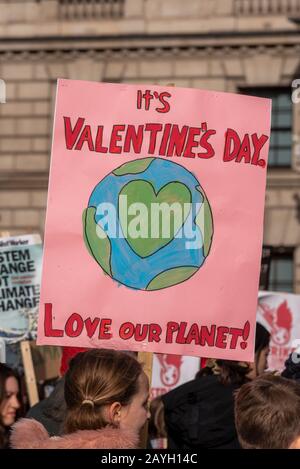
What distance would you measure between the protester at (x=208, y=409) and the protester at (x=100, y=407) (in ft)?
5.96

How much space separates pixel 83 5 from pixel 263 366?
13947 mm

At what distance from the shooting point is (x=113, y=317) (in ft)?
15.9

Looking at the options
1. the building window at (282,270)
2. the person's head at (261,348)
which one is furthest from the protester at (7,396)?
the building window at (282,270)

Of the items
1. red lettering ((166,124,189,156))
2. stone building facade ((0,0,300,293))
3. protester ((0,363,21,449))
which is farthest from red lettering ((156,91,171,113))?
stone building facade ((0,0,300,293))

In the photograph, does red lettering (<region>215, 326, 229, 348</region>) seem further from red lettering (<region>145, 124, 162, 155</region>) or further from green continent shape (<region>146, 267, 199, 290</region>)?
red lettering (<region>145, 124, 162, 155</region>)

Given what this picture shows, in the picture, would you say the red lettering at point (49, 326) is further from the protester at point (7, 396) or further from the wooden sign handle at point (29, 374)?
the wooden sign handle at point (29, 374)

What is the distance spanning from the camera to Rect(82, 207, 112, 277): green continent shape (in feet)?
16.1

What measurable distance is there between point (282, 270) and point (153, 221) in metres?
14.4

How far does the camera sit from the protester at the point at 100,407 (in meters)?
4.13

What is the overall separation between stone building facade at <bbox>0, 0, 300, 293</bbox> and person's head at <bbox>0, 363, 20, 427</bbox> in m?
12.1

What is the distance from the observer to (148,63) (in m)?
19.5

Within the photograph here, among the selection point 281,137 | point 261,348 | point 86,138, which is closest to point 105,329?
point 86,138
